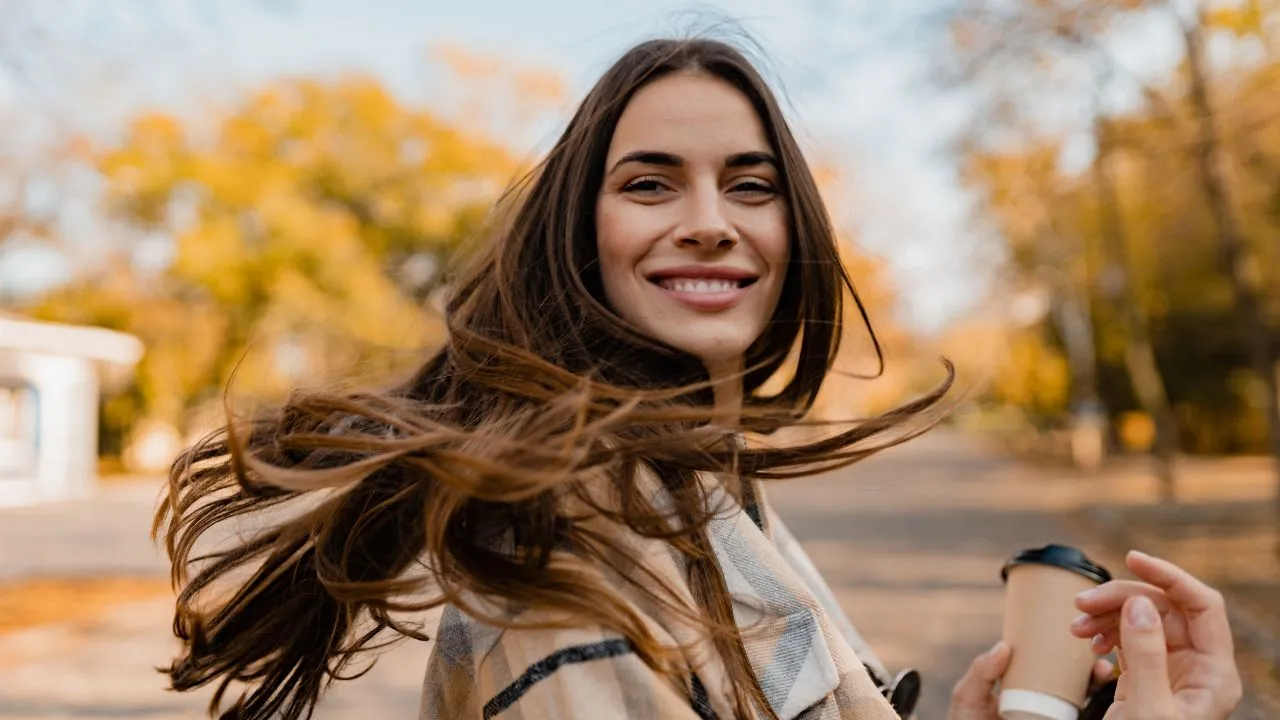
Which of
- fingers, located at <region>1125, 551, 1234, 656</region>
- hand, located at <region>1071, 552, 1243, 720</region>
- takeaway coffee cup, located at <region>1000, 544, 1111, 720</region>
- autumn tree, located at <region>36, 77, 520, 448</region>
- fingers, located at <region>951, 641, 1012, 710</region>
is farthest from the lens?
autumn tree, located at <region>36, 77, 520, 448</region>

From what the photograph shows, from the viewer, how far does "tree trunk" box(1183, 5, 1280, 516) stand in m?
11.1

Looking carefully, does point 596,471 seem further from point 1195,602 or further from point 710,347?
point 1195,602

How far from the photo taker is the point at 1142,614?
57.2 inches

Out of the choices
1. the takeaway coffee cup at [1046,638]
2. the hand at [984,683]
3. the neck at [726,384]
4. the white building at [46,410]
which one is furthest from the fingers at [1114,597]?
the white building at [46,410]

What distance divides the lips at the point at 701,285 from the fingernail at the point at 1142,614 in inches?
26.7

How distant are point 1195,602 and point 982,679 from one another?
0.47 m

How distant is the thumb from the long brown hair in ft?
1.39

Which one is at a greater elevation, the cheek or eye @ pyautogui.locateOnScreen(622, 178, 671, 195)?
eye @ pyautogui.locateOnScreen(622, 178, 671, 195)

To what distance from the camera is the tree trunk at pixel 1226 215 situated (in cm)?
1105

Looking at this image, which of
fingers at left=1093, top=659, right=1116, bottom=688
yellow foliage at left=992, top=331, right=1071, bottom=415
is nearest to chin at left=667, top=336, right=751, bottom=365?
fingers at left=1093, top=659, right=1116, bottom=688

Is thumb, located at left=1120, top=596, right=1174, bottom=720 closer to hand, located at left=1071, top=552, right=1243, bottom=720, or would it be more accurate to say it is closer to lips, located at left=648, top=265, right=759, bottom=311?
hand, located at left=1071, top=552, right=1243, bottom=720

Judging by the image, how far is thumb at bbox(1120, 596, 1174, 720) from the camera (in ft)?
4.71

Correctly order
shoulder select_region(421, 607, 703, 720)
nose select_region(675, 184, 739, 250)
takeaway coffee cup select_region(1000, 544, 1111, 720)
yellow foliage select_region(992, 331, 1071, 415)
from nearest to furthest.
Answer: shoulder select_region(421, 607, 703, 720) → nose select_region(675, 184, 739, 250) → takeaway coffee cup select_region(1000, 544, 1111, 720) → yellow foliage select_region(992, 331, 1071, 415)

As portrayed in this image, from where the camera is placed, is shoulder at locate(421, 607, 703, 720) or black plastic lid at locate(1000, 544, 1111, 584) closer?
shoulder at locate(421, 607, 703, 720)
